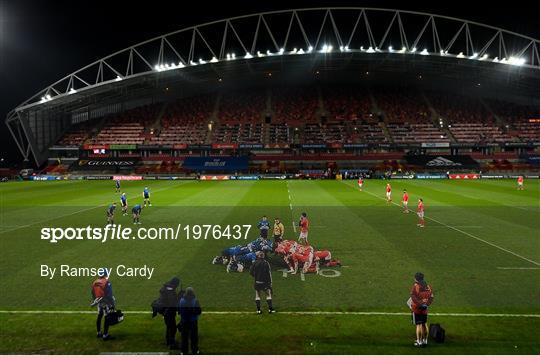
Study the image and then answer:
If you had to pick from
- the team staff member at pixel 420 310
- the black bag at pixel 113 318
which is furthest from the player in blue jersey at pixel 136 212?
the team staff member at pixel 420 310

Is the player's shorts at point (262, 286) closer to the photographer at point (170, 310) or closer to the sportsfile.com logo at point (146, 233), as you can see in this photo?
the photographer at point (170, 310)

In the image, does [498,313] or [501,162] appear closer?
[498,313]

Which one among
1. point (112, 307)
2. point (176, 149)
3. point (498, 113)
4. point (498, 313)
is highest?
point (498, 113)

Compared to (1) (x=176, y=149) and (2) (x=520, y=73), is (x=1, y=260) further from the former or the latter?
(2) (x=520, y=73)

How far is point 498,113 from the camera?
86.6 meters

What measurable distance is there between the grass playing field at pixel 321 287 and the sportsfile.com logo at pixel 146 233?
2.01 ft

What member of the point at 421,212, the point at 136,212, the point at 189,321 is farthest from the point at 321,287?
the point at 136,212

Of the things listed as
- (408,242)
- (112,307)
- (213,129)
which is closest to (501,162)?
(213,129)

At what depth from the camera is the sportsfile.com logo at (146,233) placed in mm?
19500

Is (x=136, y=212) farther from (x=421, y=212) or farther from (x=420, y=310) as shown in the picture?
(x=420, y=310)

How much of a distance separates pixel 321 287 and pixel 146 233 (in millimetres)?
11304

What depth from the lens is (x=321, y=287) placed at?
1221 centimetres

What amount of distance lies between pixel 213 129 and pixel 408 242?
7144cm

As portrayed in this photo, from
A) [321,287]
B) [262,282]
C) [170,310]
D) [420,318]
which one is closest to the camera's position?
[420,318]
